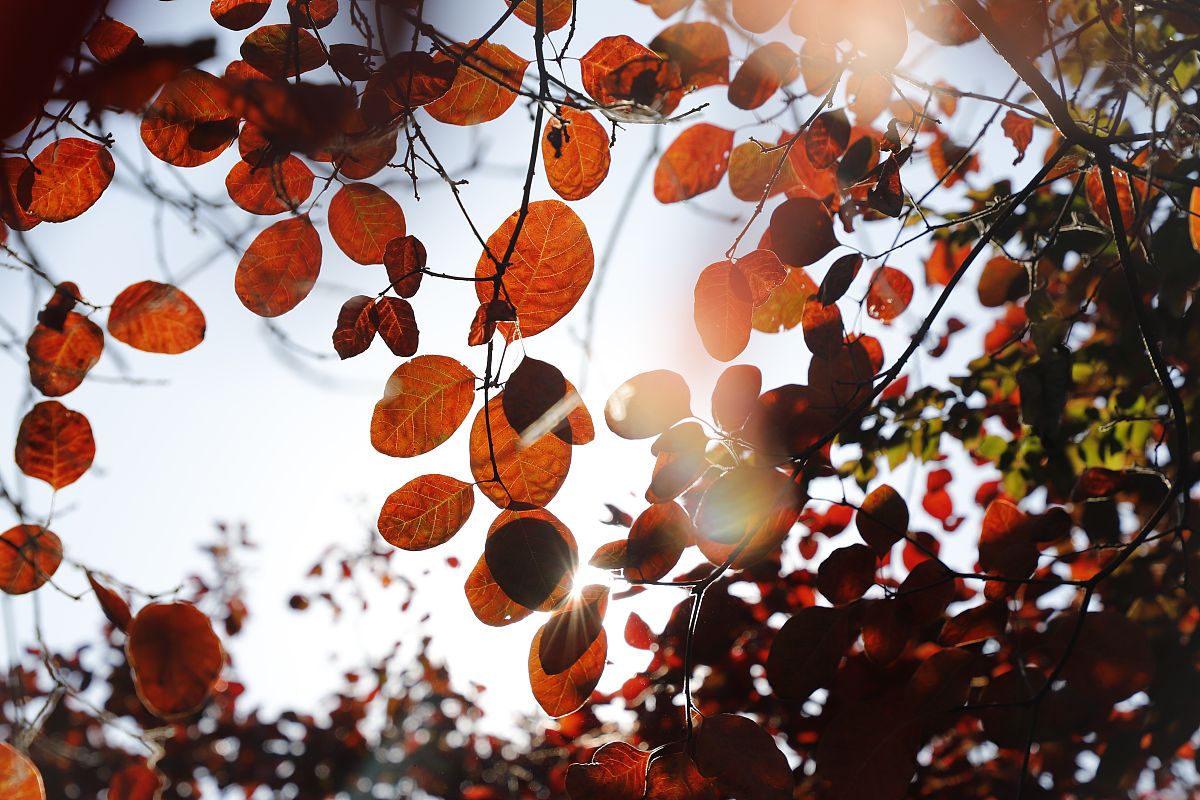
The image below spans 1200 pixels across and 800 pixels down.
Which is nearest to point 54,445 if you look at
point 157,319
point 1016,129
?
point 157,319

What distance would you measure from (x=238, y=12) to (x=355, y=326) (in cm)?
50

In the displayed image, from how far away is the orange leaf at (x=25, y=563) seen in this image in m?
1.09

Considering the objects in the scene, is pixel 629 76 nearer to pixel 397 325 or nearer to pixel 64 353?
pixel 397 325

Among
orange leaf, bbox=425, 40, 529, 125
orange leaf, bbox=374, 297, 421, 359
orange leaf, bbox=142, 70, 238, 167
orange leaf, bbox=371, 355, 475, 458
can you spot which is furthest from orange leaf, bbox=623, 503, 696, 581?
orange leaf, bbox=142, 70, 238, 167

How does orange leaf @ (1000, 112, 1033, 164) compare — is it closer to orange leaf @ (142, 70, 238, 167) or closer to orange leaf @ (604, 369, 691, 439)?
orange leaf @ (604, 369, 691, 439)

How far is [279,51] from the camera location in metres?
1.05

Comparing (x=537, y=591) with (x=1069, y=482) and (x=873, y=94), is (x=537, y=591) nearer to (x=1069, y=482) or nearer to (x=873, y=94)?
(x=873, y=94)

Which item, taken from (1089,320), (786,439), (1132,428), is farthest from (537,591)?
(1089,320)

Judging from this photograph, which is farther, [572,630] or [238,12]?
[238,12]

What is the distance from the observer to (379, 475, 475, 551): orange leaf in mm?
968

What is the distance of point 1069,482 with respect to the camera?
2021 mm

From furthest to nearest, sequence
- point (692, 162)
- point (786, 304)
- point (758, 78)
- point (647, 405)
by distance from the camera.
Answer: point (786, 304) → point (692, 162) → point (758, 78) → point (647, 405)

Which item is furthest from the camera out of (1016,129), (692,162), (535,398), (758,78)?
(1016,129)

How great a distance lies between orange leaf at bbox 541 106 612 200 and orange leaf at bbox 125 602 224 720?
814 mm
